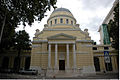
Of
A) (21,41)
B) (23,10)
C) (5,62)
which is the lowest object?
(5,62)

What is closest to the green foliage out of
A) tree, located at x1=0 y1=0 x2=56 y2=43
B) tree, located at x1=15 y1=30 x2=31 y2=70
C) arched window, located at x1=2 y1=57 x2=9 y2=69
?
tree, located at x1=15 y1=30 x2=31 y2=70

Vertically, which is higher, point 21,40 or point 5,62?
point 21,40

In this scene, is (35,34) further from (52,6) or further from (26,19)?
(52,6)

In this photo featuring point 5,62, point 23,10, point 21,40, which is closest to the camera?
point 23,10

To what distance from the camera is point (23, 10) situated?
1242cm

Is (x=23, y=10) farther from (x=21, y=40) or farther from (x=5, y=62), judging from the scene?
(x=5, y=62)

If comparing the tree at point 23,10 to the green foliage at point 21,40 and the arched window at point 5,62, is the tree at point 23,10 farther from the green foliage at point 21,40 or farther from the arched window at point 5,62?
the arched window at point 5,62

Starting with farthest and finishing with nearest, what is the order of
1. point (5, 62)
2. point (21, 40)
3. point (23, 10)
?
point (5, 62) → point (21, 40) → point (23, 10)

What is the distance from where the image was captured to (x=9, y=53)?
26109mm

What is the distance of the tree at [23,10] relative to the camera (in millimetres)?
11758

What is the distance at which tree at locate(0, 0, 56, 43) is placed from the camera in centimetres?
1176

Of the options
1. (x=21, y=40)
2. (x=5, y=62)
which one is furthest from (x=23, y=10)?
(x=5, y=62)

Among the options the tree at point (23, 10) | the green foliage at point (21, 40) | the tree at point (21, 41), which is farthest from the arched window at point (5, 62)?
the tree at point (23, 10)

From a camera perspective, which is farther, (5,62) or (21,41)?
(5,62)
